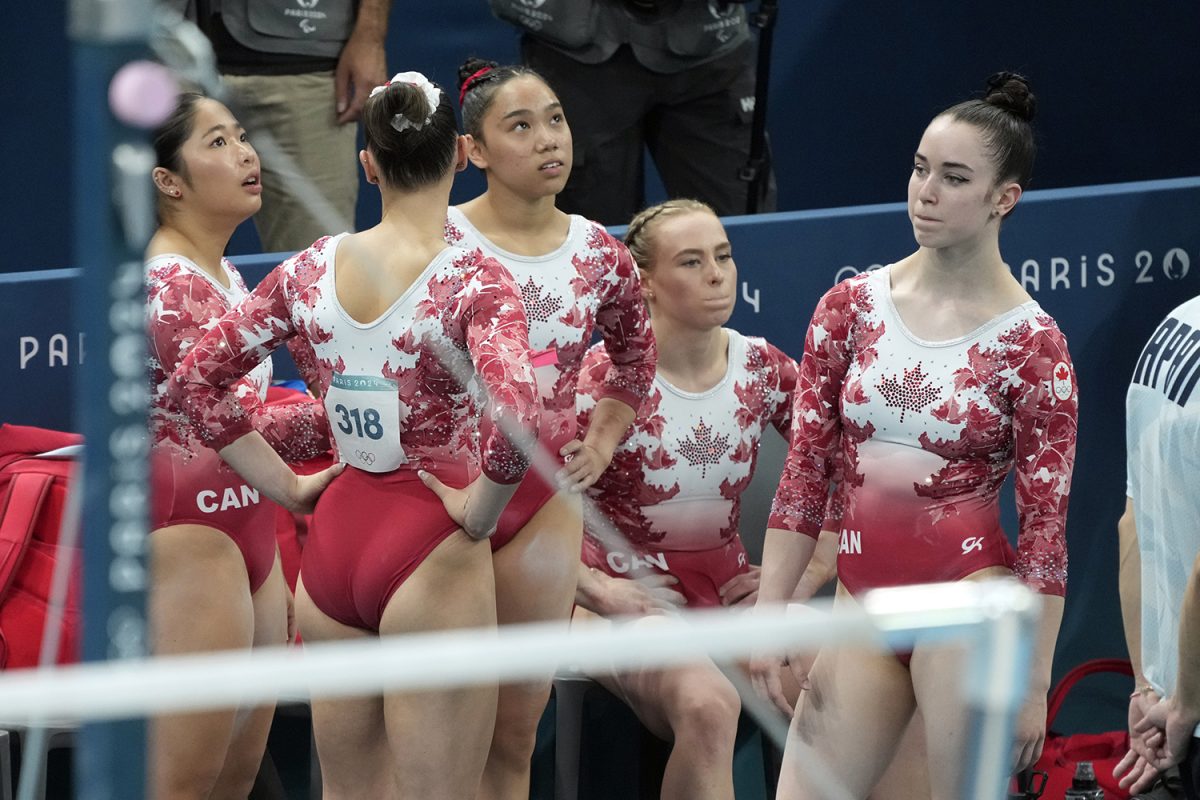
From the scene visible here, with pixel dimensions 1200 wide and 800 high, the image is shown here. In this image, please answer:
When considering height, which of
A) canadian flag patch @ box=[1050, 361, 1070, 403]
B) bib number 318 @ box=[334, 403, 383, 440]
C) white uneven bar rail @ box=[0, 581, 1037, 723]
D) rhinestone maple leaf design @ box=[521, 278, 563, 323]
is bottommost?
bib number 318 @ box=[334, 403, 383, 440]

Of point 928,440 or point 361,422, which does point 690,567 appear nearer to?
point 928,440

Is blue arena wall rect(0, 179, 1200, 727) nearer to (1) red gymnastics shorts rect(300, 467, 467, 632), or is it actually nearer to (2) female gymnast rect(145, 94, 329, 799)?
(2) female gymnast rect(145, 94, 329, 799)

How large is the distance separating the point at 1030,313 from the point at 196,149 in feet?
4.91

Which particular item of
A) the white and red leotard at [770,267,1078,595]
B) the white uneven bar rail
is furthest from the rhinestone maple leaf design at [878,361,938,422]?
the white uneven bar rail

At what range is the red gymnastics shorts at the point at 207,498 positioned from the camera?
3.08 meters

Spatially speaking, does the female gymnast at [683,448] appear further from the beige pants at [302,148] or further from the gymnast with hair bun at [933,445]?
the beige pants at [302,148]

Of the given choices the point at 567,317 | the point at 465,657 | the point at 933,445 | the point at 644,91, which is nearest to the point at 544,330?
the point at 567,317

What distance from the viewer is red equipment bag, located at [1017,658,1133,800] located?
3.60 m

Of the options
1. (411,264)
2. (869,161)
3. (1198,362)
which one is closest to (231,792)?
(411,264)

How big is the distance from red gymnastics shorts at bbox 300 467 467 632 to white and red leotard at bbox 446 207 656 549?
332mm

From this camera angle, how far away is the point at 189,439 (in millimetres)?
3102

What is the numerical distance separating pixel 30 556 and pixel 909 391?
5.62 feet

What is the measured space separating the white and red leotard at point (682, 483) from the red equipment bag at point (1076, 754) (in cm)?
73

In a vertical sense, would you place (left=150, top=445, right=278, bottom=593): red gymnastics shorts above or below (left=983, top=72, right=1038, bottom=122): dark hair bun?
below
